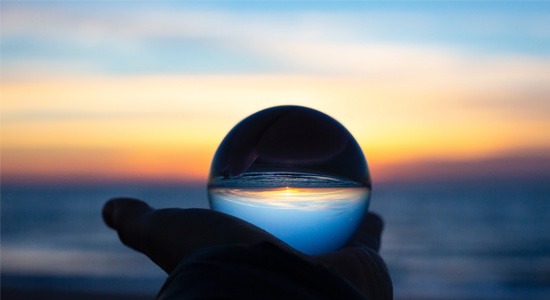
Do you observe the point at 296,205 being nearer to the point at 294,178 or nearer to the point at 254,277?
the point at 294,178

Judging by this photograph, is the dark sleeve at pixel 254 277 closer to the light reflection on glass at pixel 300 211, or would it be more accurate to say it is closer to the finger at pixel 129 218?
the finger at pixel 129 218

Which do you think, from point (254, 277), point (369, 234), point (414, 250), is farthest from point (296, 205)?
point (414, 250)

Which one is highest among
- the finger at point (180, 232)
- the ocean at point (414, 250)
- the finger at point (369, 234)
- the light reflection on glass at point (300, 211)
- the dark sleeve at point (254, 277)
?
the dark sleeve at point (254, 277)

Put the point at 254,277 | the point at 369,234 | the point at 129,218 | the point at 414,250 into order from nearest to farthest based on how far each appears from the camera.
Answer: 1. the point at 254,277
2. the point at 129,218
3. the point at 369,234
4. the point at 414,250

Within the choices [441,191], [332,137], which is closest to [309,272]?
[332,137]

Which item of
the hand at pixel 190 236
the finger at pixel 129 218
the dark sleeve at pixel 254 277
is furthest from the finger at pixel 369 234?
the dark sleeve at pixel 254 277

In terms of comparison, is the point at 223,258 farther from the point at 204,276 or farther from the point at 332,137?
the point at 332,137
